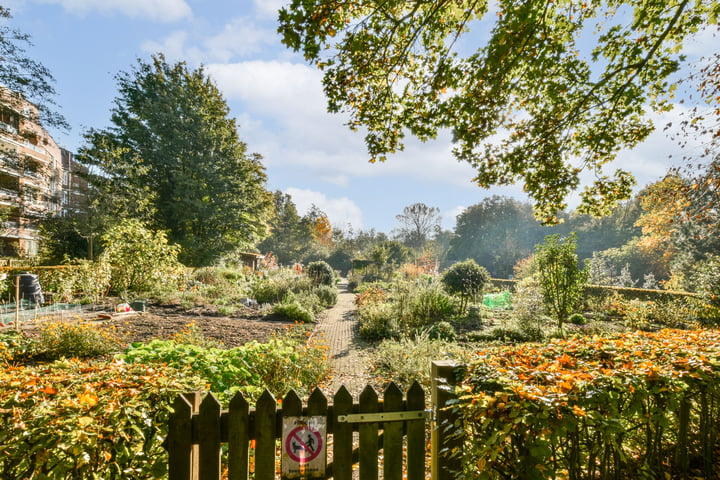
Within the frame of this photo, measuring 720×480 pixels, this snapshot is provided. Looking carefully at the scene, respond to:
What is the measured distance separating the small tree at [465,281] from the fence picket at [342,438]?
8.56 m

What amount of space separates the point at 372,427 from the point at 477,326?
736cm

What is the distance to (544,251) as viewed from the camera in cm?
852

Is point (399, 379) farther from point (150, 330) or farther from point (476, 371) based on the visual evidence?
point (150, 330)

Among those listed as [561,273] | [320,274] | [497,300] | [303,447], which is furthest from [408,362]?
[320,274]

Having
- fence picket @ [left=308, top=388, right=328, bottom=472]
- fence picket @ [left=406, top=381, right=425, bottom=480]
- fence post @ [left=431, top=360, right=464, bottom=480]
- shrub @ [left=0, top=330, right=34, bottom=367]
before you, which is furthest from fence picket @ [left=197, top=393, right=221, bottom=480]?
shrub @ [left=0, top=330, right=34, bottom=367]

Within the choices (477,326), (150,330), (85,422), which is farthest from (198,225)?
(85,422)

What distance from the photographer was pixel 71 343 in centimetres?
464

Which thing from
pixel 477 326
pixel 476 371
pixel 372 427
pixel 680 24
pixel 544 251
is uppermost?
pixel 680 24

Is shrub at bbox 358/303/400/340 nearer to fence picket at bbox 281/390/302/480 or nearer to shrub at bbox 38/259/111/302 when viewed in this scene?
fence picket at bbox 281/390/302/480

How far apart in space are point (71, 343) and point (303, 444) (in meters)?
5.07

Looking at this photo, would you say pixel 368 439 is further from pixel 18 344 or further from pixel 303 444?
pixel 18 344

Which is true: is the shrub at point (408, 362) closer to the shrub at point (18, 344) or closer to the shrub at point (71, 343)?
the shrub at point (71, 343)

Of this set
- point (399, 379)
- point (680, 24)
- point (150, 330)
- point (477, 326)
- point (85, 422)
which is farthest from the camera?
point (477, 326)

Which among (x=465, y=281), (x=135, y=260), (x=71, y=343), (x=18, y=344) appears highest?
(x=135, y=260)
